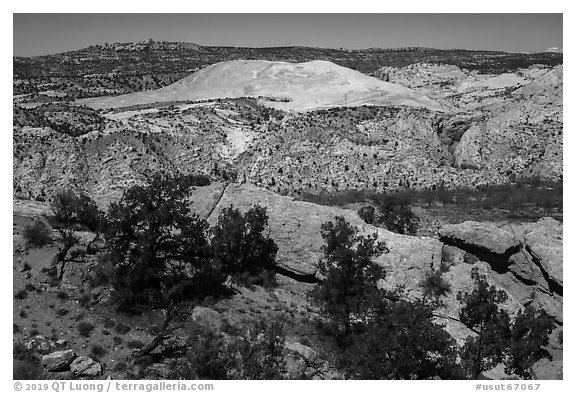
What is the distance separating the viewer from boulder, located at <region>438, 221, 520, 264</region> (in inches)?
867

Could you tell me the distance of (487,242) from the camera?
22156 millimetres

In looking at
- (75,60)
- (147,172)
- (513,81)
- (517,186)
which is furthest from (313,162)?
(75,60)

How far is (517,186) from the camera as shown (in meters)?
33.3

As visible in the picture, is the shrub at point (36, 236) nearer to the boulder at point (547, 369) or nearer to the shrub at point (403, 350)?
the shrub at point (403, 350)

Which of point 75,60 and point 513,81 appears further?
point 75,60

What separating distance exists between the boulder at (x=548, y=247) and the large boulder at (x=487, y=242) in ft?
2.50

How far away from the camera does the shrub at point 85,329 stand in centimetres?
1504

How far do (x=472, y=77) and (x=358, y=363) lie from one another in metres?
109

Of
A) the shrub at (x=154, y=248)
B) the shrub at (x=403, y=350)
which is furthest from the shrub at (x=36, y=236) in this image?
the shrub at (x=403, y=350)

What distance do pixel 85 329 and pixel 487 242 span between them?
1810 centimetres

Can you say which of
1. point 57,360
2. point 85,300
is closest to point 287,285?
point 85,300

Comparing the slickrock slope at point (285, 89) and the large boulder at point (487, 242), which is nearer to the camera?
the large boulder at point (487, 242)
